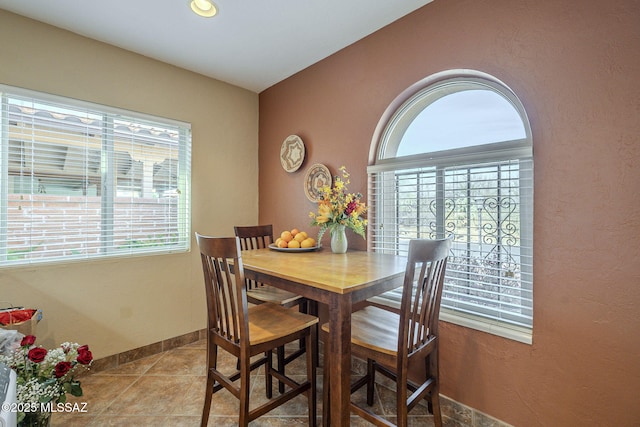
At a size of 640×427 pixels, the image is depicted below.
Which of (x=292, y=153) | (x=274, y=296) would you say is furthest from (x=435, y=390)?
(x=292, y=153)

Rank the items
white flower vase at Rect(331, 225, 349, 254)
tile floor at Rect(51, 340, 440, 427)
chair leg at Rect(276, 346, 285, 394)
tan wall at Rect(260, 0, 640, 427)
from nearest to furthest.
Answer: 1. tan wall at Rect(260, 0, 640, 427)
2. tile floor at Rect(51, 340, 440, 427)
3. chair leg at Rect(276, 346, 285, 394)
4. white flower vase at Rect(331, 225, 349, 254)

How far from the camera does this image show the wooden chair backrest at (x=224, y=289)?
1301mm

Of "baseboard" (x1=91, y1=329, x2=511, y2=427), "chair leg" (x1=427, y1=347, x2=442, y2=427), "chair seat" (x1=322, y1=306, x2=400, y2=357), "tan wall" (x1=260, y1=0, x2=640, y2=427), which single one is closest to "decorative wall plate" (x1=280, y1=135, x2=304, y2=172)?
"tan wall" (x1=260, y1=0, x2=640, y2=427)

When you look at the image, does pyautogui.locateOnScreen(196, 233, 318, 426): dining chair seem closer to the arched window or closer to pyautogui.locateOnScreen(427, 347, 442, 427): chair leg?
pyautogui.locateOnScreen(427, 347, 442, 427): chair leg

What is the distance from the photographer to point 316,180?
2562 mm

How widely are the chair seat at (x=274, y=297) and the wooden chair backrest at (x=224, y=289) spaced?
1.63 ft

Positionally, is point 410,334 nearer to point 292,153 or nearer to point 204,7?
point 292,153

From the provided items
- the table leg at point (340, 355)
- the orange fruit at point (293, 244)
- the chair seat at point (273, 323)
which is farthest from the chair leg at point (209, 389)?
the orange fruit at point (293, 244)

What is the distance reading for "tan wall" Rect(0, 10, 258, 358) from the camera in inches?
77.1

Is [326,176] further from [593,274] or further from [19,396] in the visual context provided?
[19,396]

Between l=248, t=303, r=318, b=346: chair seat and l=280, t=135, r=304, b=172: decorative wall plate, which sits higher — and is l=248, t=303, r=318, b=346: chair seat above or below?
below

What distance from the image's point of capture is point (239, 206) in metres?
3.09

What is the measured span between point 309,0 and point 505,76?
1.26 m

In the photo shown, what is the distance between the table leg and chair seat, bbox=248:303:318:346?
1.02 ft
